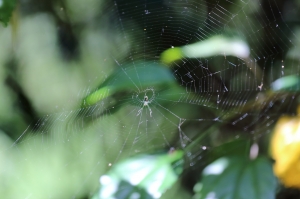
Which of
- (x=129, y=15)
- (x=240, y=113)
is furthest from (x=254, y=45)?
(x=129, y=15)

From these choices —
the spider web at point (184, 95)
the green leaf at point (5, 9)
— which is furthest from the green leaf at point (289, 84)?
the green leaf at point (5, 9)

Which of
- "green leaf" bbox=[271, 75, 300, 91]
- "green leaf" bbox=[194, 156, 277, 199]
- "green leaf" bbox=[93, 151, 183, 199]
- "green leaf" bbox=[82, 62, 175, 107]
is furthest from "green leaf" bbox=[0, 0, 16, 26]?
"green leaf" bbox=[271, 75, 300, 91]

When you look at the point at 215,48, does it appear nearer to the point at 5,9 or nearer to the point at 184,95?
the point at 184,95

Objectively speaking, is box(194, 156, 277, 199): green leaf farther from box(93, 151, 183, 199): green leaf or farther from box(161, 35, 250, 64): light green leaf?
box(161, 35, 250, 64): light green leaf

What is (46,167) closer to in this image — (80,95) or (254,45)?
(80,95)

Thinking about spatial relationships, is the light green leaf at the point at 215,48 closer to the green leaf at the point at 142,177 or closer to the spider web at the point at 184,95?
the spider web at the point at 184,95

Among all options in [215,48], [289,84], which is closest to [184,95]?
[215,48]
